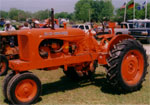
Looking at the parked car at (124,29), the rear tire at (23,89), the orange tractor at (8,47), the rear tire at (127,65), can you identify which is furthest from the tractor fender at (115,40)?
the parked car at (124,29)

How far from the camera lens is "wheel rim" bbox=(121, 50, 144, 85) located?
490 cm

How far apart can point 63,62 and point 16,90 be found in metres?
1.16

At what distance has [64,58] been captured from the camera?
4684 mm

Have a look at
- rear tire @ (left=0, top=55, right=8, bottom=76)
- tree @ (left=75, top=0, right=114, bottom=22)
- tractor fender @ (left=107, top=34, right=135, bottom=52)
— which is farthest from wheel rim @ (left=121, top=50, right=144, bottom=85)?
tree @ (left=75, top=0, right=114, bottom=22)

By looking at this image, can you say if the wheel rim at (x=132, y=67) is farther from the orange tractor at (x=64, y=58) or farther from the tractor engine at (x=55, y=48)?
the tractor engine at (x=55, y=48)

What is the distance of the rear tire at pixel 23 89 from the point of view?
4002 millimetres

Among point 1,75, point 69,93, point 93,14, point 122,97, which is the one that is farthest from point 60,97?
point 93,14

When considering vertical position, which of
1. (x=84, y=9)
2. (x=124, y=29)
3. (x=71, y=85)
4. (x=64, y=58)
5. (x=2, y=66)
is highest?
(x=84, y=9)

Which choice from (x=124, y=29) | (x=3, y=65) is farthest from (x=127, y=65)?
(x=124, y=29)

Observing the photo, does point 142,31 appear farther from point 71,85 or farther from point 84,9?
point 84,9

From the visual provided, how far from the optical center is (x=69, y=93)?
16.1 feet

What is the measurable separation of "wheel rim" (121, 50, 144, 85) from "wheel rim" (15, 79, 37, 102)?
200cm

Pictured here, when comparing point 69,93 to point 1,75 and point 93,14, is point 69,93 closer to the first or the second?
point 1,75

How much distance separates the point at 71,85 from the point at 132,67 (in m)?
1.61
